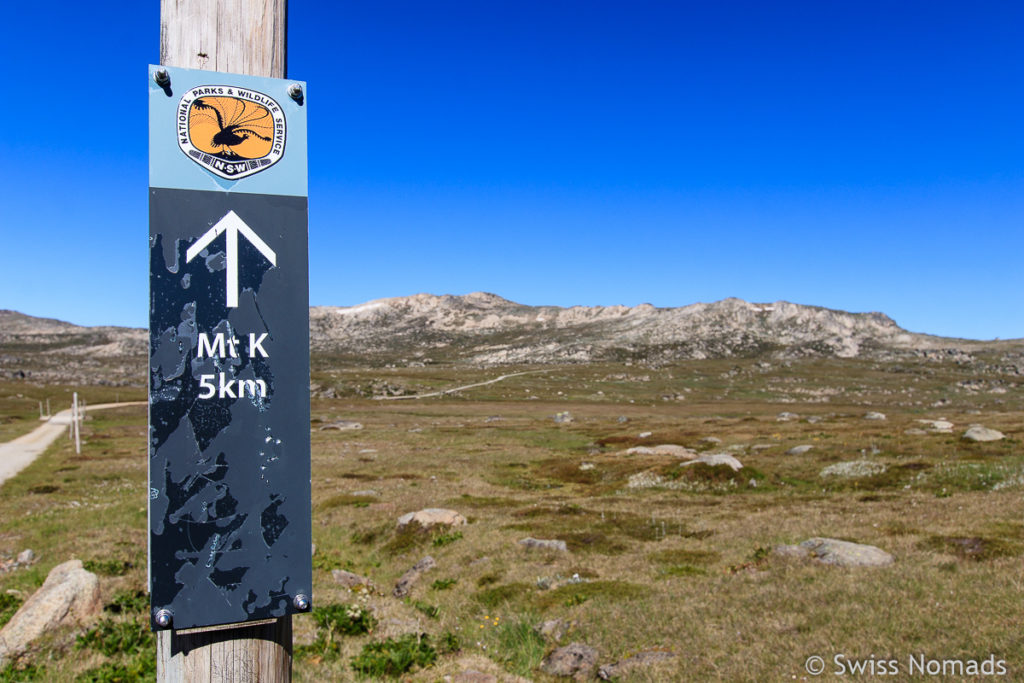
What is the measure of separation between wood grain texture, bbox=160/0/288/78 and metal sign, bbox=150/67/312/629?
0.19m

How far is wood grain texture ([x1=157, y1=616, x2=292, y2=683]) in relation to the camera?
141 inches

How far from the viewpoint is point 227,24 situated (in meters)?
3.88

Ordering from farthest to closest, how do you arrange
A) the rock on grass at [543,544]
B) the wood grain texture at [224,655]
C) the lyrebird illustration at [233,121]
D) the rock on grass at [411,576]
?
the rock on grass at [543,544], the rock on grass at [411,576], the lyrebird illustration at [233,121], the wood grain texture at [224,655]

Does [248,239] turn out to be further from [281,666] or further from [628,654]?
[628,654]

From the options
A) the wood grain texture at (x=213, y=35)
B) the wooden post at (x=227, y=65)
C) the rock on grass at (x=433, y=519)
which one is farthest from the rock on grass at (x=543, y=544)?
the wood grain texture at (x=213, y=35)

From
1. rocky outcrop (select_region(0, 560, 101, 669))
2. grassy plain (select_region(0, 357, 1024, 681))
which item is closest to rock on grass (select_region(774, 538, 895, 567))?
grassy plain (select_region(0, 357, 1024, 681))

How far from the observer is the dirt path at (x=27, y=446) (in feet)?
141

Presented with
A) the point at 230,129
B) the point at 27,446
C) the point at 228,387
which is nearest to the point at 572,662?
the point at 228,387

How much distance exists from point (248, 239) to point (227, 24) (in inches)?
57.3

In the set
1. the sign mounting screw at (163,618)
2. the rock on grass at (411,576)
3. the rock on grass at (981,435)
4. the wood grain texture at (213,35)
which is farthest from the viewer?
the rock on grass at (981,435)

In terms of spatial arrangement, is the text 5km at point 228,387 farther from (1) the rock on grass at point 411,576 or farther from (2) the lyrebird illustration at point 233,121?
(1) the rock on grass at point 411,576

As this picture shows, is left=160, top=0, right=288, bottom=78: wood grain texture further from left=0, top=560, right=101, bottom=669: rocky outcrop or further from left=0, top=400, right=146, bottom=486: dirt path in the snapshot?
left=0, top=400, right=146, bottom=486: dirt path

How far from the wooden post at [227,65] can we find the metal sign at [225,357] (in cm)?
15

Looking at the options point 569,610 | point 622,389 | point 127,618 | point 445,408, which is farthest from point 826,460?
point 622,389
